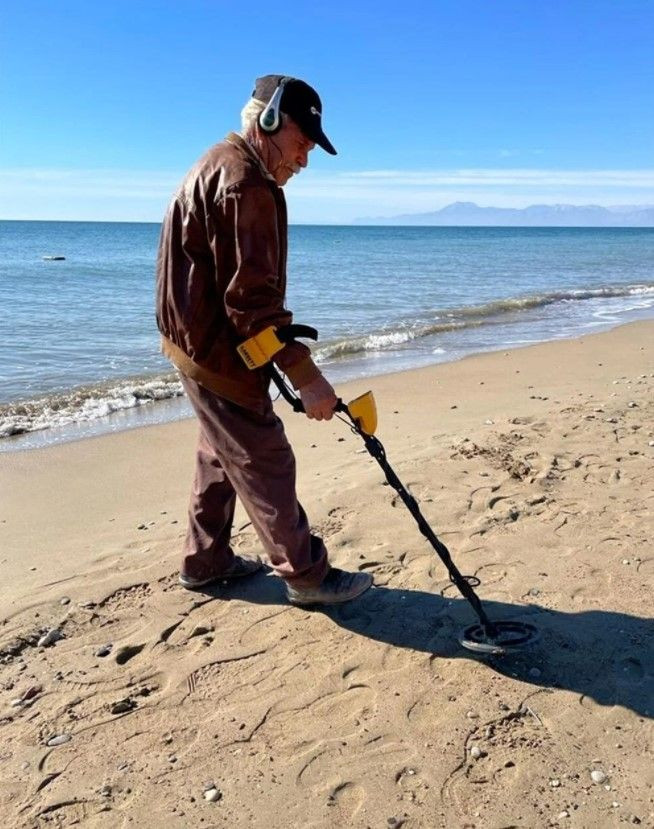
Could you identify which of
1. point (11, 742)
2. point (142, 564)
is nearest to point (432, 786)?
point (11, 742)

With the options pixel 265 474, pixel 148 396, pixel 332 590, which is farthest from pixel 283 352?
pixel 148 396

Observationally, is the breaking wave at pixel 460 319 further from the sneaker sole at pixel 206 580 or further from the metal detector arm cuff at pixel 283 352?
the metal detector arm cuff at pixel 283 352

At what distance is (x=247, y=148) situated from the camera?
3.18m

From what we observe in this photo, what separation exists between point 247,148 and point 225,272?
1.65 feet

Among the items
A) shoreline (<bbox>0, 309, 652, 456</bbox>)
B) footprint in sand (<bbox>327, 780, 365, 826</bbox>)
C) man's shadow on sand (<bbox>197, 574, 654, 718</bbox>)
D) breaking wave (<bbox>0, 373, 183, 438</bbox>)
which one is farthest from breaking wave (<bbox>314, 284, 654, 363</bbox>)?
footprint in sand (<bbox>327, 780, 365, 826</bbox>)

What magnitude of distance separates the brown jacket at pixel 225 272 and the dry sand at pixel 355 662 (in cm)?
121

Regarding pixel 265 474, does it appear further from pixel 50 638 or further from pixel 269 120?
pixel 269 120

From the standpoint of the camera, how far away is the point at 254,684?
3.23m

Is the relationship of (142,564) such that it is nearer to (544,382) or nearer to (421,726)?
(421,726)

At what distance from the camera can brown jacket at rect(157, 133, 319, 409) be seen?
3070 millimetres

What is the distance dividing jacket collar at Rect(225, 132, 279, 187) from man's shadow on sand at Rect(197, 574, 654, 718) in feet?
6.57

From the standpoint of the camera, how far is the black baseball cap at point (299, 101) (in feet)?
10.1

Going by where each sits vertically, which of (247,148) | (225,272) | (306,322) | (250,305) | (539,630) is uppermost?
(247,148)

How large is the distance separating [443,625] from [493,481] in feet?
6.09
